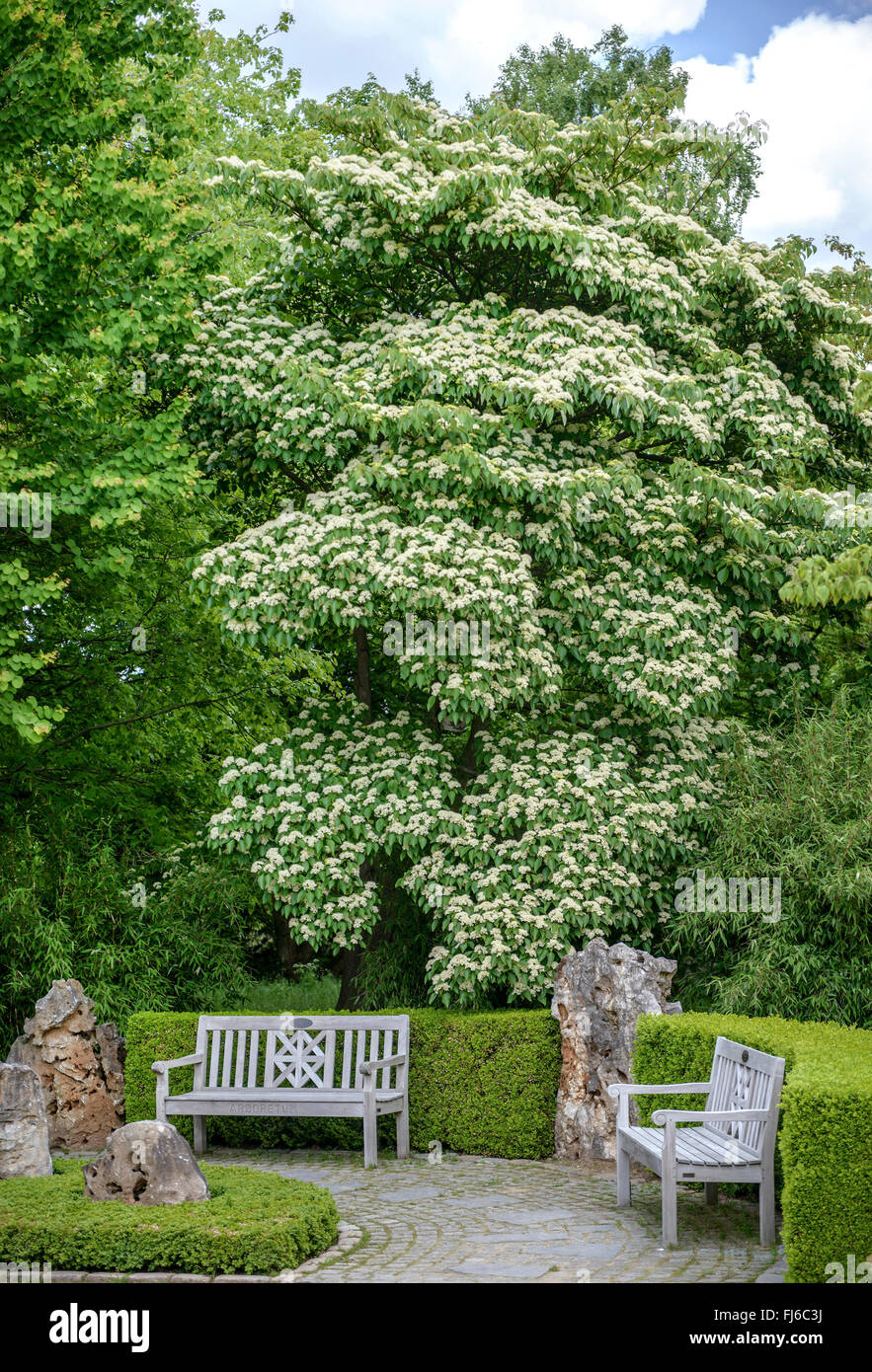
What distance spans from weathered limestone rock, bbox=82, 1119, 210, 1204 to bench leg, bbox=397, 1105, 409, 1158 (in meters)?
2.87

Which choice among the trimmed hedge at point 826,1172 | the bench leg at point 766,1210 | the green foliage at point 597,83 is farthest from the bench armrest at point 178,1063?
the green foliage at point 597,83

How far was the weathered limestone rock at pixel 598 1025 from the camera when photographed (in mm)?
8602

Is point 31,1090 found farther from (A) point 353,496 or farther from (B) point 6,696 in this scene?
(A) point 353,496

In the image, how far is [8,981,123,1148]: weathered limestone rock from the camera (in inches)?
364

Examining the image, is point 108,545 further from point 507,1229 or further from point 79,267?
point 507,1229

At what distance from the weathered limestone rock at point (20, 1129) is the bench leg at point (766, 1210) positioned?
157 inches

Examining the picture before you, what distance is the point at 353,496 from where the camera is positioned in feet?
31.7

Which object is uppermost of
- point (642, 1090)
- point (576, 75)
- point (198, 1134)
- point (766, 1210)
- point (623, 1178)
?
point (576, 75)

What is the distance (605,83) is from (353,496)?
62.3 ft

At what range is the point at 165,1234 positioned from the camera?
18.3ft

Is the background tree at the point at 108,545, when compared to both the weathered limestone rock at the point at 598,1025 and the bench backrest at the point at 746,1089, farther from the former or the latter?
the bench backrest at the point at 746,1089

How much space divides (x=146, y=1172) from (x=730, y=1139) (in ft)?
10.2

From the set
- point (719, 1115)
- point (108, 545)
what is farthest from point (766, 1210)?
point (108, 545)

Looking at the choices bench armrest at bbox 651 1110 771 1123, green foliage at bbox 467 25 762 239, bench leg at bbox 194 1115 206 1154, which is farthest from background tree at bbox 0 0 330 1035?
green foliage at bbox 467 25 762 239
